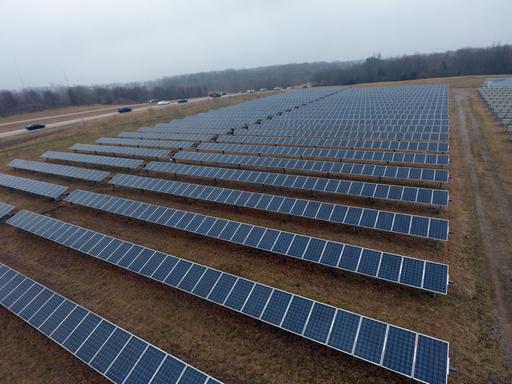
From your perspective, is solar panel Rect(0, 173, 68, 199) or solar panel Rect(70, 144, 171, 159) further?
solar panel Rect(70, 144, 171, 159)

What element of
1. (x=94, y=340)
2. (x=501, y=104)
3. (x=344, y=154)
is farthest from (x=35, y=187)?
(x=501, y=104)

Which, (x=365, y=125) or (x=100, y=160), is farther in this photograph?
(x=365, y=125)

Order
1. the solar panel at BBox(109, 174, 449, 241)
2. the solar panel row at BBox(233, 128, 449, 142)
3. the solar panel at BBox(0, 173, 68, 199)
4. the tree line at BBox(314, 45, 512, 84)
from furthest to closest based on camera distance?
1. the tree line at BBox(314, 45, 512, 84)
2. the solar panel row at BBox(233, 128, 449, 142)
3. the solar panel at BBox(0, 173, 68, 199)
4. the solar panel at BBox(109, 174, 449, 241)

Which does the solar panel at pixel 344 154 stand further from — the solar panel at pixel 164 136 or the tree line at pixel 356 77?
the tree line at pixel 356 77

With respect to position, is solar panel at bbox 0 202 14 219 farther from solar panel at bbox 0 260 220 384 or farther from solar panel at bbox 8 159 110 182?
solar panel at bbox 0 260 220 384

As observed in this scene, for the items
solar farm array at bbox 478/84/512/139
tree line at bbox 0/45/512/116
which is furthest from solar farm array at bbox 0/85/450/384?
tree line at bbox 0/45/512/116

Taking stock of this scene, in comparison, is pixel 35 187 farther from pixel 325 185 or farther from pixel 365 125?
pixel 365 125

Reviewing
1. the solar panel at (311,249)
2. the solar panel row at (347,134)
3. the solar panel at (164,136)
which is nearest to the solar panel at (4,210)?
the solar panel at (311,249)
